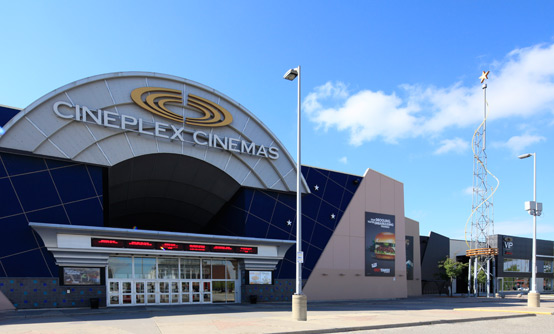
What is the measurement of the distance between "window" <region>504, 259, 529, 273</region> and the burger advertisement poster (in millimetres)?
25992

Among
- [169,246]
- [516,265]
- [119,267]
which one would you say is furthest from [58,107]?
[516,265]

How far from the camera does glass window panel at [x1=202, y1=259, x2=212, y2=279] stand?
29859mm

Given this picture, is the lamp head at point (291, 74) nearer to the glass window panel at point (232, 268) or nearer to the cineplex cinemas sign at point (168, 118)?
the cineplex cinemas sign at point (168, 118)

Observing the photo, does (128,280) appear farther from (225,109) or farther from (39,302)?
(225,109)

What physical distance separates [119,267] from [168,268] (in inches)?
121

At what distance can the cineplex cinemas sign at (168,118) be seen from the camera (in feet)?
83.0

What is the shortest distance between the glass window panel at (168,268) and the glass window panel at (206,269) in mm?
1875

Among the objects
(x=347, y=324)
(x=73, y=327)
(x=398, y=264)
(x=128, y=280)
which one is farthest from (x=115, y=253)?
(x=398, y=264)

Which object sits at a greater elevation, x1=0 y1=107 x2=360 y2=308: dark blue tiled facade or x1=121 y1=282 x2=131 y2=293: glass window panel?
x1=0 y1=107 x2=360 y2=308: dark blue tiled facade

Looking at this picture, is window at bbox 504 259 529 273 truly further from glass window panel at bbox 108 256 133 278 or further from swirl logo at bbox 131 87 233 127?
glass window panel at bbox 108 256 133 278

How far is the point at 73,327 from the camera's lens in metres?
15.6

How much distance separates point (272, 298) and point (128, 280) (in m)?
9.97

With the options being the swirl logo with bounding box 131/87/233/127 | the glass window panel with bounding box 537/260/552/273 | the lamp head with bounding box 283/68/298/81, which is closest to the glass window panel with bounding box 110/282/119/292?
the swirl logo with bounding box 131/87/233/127

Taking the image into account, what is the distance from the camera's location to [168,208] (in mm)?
37312
